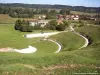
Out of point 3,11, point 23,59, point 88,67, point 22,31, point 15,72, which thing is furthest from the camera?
point 3,11

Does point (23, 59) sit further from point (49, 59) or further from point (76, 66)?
point (76, 66)

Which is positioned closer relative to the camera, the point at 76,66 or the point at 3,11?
the point at 76,66

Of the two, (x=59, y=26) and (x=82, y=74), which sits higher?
(x=82, y=74)

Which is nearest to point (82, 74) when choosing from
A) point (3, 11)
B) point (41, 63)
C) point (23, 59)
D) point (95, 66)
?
point (95, 66)

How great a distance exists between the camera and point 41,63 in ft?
75.3

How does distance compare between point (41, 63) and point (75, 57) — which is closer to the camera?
point (41, 63)

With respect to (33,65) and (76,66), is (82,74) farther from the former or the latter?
(33,65)

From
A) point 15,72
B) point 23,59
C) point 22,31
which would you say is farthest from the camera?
point 22,31

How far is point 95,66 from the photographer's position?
74.8ft

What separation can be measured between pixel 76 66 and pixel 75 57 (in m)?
3.08

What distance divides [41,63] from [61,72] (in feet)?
9.97

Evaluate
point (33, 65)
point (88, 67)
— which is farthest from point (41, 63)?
point (88, 67)

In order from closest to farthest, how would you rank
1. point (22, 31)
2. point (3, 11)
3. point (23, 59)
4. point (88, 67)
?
point (88, 67)
point (23, 59)
point (22, 31)
point (3, 11)

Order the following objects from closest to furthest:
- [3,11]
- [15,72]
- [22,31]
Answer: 1. [15,72]
2. [22,31]
3. [3,11]
